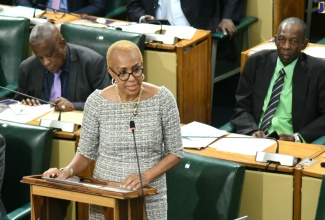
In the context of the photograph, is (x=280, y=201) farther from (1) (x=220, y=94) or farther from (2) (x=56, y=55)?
(1) (x=220, y=94)

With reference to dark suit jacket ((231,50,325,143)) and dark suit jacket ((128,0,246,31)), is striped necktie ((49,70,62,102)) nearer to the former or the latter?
dark suit jacket ((231,50,325,143))

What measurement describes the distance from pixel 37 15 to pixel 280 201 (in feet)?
9.68

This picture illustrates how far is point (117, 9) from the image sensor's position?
24.5 ft

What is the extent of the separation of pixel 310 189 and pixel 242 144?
525 mm

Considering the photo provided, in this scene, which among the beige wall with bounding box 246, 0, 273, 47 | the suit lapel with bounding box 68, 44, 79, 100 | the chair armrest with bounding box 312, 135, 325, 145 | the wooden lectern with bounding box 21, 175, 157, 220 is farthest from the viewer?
the beige wall with bounding box 246, 0, 273, 47

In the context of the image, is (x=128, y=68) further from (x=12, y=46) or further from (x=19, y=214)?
(x=12, y=46)

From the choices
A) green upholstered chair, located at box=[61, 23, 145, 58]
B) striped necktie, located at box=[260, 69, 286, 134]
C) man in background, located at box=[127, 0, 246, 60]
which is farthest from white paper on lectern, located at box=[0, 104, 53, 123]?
man in background, located at box=[127, 0, 246, 60]

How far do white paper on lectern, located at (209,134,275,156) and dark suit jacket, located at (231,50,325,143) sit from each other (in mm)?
448

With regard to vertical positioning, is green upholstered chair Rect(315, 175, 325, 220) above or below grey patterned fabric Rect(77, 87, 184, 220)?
below

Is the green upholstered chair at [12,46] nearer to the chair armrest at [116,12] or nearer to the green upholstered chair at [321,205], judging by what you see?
the chair armrest at [116,12]

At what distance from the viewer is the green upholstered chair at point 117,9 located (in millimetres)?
7391

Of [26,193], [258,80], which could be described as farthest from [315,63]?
[26,193]

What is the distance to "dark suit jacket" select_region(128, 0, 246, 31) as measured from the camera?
262 inches

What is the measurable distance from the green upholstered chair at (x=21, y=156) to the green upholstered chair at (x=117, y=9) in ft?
9.27
